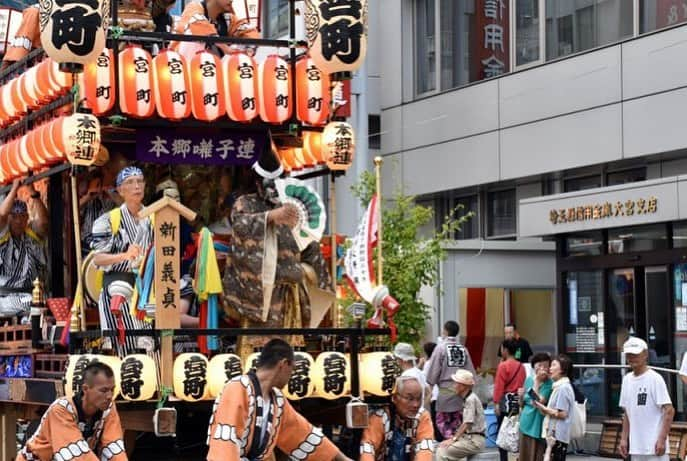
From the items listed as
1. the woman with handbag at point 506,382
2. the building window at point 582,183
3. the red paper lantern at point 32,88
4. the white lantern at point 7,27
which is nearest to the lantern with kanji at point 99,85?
the red paper lantern at point 32,88

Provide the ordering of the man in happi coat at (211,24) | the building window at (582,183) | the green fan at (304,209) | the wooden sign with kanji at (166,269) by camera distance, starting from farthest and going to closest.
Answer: the building window at (582,183) < the man in happi coat at (211,24) < the green fan at (304,209) < the wooden sign with kanji at (166,269)

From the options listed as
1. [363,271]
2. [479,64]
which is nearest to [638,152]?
[479,64]

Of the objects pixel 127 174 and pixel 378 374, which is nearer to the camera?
pixel 378 374

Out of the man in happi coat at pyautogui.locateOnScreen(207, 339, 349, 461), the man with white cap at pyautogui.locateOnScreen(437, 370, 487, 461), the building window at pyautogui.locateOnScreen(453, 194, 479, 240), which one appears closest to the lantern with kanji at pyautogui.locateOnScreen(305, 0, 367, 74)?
the man in happi coat at pyautogui.locateOnScreen(207, 339, 349, 461)

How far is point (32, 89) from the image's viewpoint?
12.0m

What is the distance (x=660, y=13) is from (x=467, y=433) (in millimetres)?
7904

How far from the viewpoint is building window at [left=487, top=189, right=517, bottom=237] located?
81.3 ft

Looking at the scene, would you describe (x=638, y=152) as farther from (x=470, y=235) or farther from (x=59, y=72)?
(x=59, y=72)

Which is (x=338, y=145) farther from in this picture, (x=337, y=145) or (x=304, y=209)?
(x=304, y=209)

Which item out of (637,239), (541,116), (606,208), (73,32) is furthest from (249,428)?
(541,116)

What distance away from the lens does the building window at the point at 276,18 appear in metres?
30.6

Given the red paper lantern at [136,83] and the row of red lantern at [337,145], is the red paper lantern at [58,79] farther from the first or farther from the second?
the row of red lantern at [337,145]

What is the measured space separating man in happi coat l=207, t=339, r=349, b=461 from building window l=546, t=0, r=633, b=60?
534 inches

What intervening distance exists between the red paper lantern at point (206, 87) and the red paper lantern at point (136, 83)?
1.21 feet
